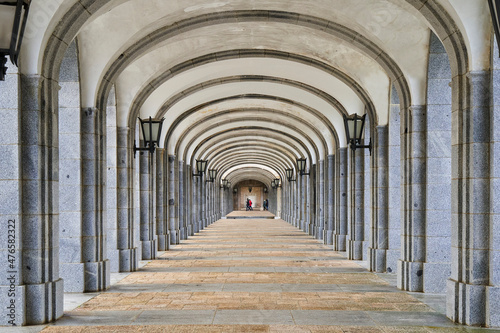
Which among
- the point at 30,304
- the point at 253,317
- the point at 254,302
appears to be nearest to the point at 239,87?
the point at 254,302

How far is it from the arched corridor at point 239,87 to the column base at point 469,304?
18 millimetres

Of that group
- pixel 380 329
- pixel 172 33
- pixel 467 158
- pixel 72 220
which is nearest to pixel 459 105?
pixel 467 158

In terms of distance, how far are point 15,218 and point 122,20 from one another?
11.7 feet

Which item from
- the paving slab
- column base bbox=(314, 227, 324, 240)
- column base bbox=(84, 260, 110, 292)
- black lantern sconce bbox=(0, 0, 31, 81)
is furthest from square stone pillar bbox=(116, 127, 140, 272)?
column base bbox=(314, 227, 324, 240)

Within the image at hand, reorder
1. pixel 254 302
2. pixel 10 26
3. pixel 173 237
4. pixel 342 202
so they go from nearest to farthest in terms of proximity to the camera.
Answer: pixel 10 26 < pixel 254 302 < pixel 342 202 < pixel 173 237

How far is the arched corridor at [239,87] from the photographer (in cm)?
600

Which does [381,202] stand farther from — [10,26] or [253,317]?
[10,26]

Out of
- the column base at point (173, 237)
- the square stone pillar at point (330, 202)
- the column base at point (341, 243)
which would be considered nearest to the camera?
the column base at point (341, 243)

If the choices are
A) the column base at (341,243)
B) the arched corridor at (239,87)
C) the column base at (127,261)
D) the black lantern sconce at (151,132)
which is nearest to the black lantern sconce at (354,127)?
the arched corridor at (239,87)

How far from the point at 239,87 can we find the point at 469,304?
10.1 meters

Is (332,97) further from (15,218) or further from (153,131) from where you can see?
(15,218)

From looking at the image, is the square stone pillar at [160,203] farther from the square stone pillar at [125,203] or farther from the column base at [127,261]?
the column base at [127,261]

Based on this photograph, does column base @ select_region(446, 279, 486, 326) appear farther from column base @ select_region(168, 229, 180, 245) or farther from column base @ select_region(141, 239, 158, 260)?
column base @ select_region(168, 229, 180, 245)

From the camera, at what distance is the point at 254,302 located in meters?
7.22
